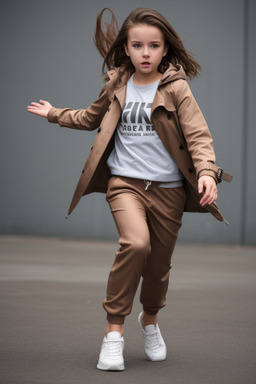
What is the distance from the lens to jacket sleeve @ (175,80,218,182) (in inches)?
161

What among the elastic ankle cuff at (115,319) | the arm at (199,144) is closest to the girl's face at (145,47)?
the arm at (199,144)

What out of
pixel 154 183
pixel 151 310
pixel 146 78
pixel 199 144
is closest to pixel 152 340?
pixel 151 310

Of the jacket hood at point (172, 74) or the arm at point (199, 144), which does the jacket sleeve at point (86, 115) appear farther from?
the arm at point (199, 144)

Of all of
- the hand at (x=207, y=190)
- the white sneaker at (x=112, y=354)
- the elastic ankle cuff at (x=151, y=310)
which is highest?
the hand at (x=207, y=190)

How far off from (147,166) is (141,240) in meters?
0.42

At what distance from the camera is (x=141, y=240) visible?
13.4 ft

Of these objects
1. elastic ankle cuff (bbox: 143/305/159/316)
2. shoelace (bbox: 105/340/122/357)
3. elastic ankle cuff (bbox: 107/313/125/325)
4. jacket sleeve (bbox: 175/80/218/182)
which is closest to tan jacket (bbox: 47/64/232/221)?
jacket sleeve (bbox: 175/80/218/182)

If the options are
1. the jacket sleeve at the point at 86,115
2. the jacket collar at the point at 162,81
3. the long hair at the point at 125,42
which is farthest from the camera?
the jacket sleeve at the point at 86,115

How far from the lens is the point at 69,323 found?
5.48 metres

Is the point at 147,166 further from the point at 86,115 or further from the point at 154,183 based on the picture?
the point at 86,115

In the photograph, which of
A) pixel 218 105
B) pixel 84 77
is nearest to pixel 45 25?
pixel 84 77

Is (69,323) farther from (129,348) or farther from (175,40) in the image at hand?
(175,40)

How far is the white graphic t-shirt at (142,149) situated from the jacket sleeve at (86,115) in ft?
0.82

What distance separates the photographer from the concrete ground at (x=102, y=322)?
4102 mm
